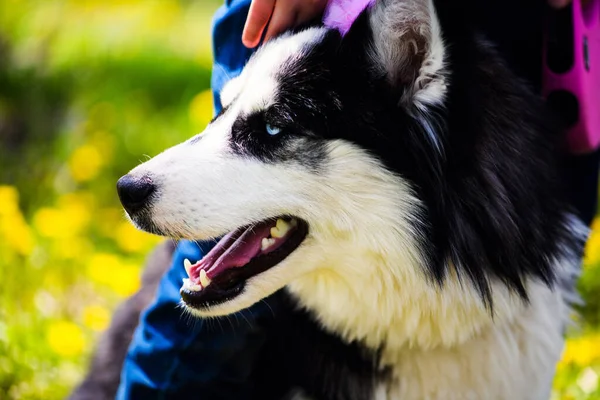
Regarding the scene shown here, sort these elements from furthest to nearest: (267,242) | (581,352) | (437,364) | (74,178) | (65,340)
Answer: (74,178), (581,352), (65,340), (437,364), (267,242)

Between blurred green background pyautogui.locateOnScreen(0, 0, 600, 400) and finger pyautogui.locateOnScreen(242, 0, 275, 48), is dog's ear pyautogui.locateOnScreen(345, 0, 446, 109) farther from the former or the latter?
blurred green background pyautogui.locateOnScreen(0, 0, 600, 400)

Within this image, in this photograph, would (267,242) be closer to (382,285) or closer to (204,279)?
(204,279)

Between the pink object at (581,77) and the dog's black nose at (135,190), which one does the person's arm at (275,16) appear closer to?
the dog's black nose at (135,190)

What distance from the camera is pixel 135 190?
73.6 inches

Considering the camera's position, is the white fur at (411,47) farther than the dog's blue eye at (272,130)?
No

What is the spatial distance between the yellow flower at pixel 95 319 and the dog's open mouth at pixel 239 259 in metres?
1.18

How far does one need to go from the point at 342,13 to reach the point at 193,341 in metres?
0.98

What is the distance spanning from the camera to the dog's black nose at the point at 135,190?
187cm

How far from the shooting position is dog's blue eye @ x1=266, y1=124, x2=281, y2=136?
1.95 meters

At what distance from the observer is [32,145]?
4441mm

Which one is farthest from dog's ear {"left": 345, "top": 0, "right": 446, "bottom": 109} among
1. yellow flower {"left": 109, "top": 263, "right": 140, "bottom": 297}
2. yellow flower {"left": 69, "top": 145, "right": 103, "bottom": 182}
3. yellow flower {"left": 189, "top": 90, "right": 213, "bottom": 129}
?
yellow flower {"left": 69, "top": 145, "right": 103, "bottom": 182}

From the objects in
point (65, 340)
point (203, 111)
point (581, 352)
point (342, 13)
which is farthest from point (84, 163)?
point (581, 352)

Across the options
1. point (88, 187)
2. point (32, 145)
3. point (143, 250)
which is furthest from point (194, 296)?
point (32, 145)

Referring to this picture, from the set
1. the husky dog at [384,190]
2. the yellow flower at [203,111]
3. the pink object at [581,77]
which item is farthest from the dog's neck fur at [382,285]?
the yellow flower at [203,111]
